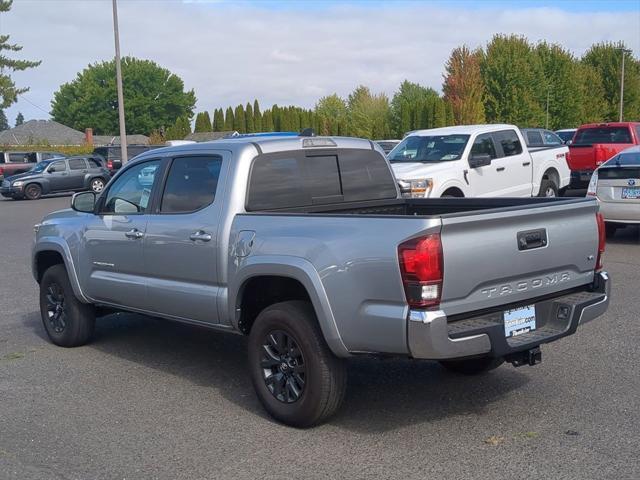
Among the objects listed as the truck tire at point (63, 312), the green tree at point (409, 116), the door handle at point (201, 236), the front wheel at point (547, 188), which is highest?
the green tree at point (409, 116)

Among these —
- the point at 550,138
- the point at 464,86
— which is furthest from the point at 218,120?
the point at 550,138

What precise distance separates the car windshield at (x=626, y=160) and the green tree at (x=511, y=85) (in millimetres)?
42412

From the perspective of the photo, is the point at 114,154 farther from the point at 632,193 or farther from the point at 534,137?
the point at 632,193

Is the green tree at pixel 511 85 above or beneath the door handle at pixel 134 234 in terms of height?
above

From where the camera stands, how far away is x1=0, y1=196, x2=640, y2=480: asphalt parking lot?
15.3 ft

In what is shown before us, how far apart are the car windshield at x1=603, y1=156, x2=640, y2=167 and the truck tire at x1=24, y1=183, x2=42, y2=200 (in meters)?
25.6

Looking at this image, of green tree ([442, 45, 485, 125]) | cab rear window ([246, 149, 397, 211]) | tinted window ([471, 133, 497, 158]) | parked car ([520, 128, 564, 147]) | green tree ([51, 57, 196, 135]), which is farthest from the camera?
green tree ([51, 57, 196, 135])

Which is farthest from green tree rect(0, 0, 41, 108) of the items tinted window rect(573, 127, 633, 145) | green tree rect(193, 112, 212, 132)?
tinted window rect(573, 127, 633, 145)

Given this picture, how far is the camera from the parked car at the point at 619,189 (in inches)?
489

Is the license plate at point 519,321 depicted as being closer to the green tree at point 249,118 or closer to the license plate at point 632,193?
the license plate at point 632,193

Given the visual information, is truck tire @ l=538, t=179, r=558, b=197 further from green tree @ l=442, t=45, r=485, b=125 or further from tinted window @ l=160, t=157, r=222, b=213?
green tree @ l=442, t=45, r=485, b=125

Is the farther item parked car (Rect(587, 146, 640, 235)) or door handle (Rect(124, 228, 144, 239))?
parked car (Rect(587, 146, 640, 235))

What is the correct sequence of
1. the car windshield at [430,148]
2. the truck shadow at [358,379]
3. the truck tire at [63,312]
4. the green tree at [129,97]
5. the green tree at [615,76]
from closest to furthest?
the truck shadow at [358,379] < the truck tire at [63,312] < the car windshield at [430,148] < the green tree at [615,76] < the green tree at [129,97]

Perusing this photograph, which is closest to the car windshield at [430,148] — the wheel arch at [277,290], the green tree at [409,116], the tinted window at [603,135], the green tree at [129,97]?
the tinted window at [603,135]
